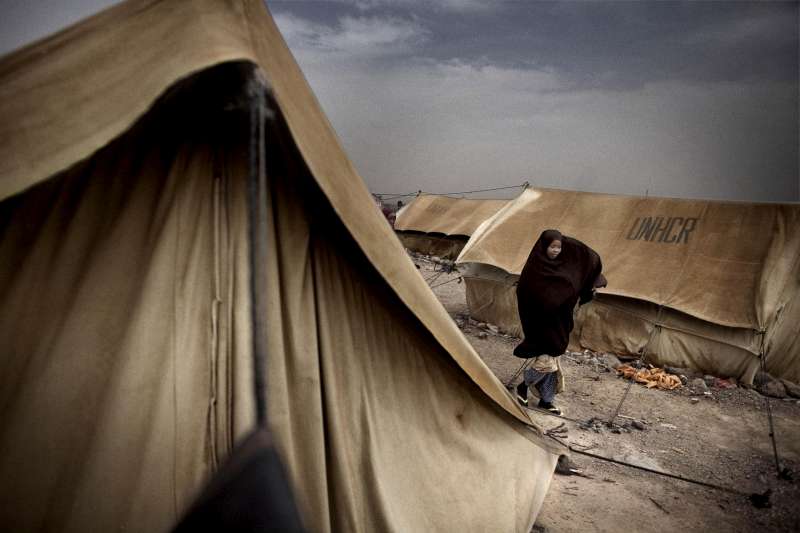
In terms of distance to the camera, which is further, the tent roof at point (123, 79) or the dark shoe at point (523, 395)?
the dark shoe at point (523, 395)

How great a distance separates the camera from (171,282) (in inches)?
66.2

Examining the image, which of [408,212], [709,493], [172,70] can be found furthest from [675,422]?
[408,212]

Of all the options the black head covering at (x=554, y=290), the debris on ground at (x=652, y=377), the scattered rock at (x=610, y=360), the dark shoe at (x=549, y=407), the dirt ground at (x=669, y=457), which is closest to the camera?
the dirt ground at (x=669, y=457)

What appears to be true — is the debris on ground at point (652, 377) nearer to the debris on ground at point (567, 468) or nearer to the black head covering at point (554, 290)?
the black head covering at point (554, 290)

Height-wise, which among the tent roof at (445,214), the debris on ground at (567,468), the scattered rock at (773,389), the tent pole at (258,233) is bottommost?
the scattered rock at (773,389)

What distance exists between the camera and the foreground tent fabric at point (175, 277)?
1330mm

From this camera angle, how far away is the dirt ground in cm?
307

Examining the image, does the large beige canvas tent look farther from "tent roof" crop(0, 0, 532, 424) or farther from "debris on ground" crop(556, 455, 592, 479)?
"tent roof" crop(0, 0, 532, 424)

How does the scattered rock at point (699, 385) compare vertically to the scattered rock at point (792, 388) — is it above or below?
above

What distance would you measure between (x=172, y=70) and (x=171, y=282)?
0.79 m

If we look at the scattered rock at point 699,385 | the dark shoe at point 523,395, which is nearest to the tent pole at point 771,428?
the scattered rock at point 699,385

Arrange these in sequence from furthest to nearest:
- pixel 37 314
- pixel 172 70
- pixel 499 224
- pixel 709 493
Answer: pixel 499 224, pixel 709 493, pixel 37 314, pixel 172 70

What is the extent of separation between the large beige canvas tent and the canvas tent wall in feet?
24.2

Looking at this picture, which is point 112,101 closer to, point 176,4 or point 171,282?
point 176,4
